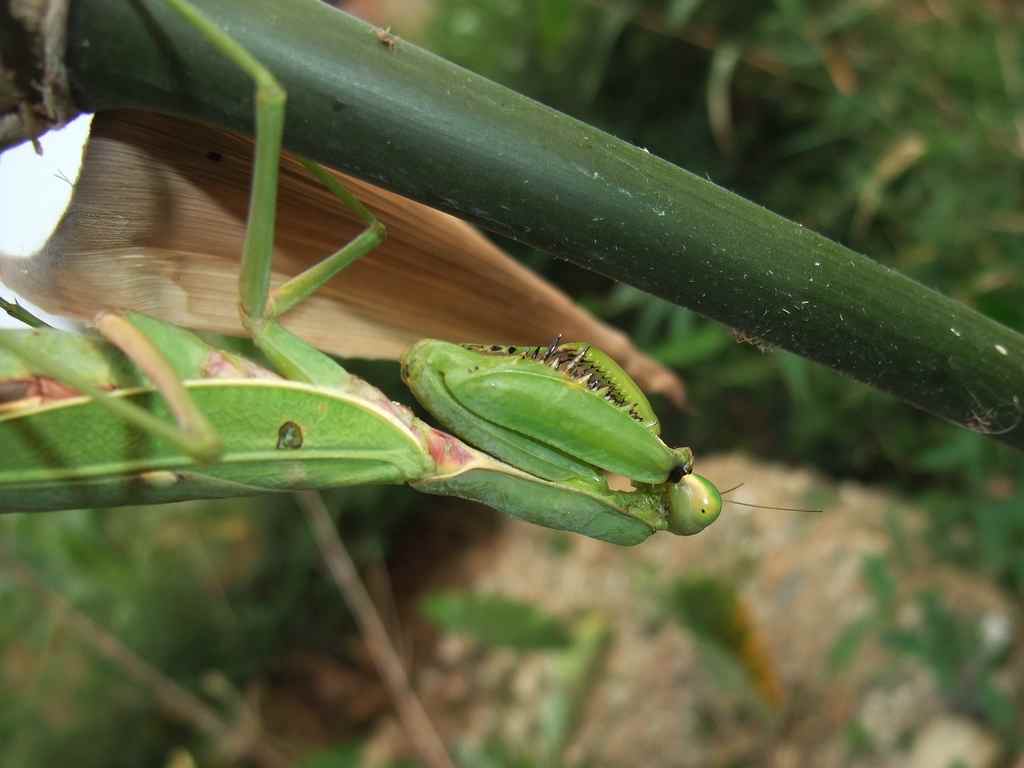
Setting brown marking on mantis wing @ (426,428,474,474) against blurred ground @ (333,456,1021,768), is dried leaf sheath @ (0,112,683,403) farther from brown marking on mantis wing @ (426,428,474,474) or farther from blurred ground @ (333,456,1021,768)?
blurred ground @ (333,456,1021,768)

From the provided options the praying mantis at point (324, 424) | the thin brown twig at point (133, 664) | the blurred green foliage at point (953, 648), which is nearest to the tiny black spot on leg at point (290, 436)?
the praying mantis at point (324, 424)

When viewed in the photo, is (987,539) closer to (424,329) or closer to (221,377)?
(424,329)

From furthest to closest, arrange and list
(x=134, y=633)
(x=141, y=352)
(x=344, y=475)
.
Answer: (x=134, y=633)
(x=344, y=475)
(x=141, y=352)

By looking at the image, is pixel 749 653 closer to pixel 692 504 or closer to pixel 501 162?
pixel 692 504

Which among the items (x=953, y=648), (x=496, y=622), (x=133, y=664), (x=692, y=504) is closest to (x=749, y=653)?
(x=953, y=648)

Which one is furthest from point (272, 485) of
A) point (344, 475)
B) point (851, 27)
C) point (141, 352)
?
point (851, 27)

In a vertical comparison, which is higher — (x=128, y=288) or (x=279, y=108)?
(x=128, y=288)
